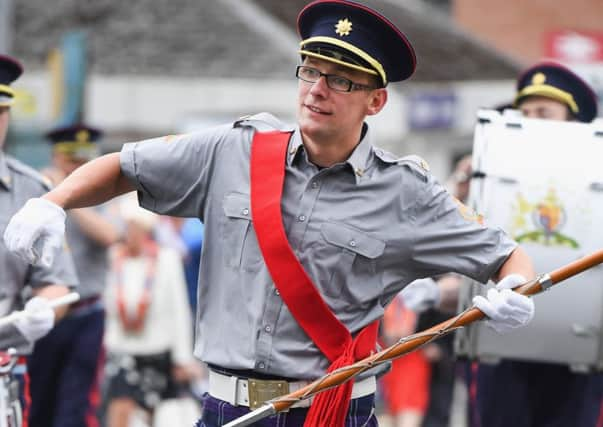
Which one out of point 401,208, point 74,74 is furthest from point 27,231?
point 74,74

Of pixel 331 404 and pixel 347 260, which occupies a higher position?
pixel 347 260

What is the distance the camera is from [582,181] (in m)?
6.02

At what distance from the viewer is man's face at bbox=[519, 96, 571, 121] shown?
7039mm

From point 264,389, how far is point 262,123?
875mm

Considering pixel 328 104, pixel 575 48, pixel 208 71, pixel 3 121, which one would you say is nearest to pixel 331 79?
pixel 328 104

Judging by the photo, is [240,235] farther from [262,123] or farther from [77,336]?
[77,336]

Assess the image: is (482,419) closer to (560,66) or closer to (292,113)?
(560,66)

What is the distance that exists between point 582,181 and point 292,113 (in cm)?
1496

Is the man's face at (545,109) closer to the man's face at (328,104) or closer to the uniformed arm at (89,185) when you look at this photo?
the man's face at (328,104)

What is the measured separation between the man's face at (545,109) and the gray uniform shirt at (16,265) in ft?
7.36

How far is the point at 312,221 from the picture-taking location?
15.8 ft

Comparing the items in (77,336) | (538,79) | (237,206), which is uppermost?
(538,79)

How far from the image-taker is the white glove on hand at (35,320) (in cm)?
588

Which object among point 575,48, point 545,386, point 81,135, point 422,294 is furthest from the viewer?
point 575,48
